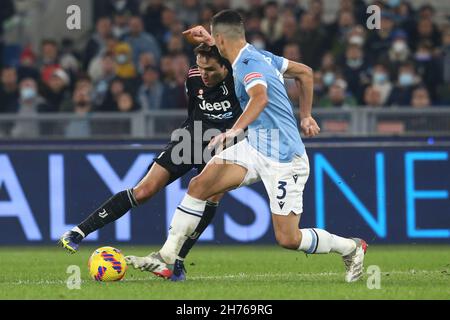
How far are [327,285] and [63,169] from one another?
5.62 m

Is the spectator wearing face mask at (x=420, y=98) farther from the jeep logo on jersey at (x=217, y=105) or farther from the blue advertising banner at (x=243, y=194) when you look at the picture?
the jeep logo on jersey at (x=217, y=105)

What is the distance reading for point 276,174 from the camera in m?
9.84

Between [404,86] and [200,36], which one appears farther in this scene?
[404,86]

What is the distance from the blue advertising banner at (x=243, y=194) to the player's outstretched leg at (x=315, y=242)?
435cm

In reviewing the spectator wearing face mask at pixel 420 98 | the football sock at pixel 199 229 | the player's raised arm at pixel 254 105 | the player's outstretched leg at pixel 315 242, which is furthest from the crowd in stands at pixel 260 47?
the player's raised arm at pixel 254 105

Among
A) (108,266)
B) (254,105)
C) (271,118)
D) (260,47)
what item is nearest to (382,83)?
(260,47)

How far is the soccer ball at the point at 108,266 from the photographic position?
1013cm

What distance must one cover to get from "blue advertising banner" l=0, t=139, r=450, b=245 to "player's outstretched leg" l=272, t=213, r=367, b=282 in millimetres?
4353

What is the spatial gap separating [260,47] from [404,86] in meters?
2.32

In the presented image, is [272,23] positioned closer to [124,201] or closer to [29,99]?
[29,99]

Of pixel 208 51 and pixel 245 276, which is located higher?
pixel 208 51

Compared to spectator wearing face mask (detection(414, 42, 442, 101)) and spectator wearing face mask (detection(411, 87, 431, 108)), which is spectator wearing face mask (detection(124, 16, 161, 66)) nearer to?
spectator wearing face mask (detection(414, 42, 442, 101))

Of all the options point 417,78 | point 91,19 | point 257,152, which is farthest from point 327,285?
point 91,19
